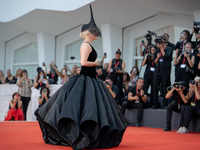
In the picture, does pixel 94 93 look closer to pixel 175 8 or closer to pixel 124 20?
pixel 175 8

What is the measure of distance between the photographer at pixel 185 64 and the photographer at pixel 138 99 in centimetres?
85

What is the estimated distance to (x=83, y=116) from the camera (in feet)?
10.4

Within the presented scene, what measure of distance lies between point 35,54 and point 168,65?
9141 millimetres

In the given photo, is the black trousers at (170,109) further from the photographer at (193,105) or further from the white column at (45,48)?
the white column at (45,48)

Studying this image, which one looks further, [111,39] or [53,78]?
[111,39]

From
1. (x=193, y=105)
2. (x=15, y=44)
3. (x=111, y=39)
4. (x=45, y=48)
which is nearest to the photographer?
(x=193, y=105)

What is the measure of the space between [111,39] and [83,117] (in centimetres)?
786

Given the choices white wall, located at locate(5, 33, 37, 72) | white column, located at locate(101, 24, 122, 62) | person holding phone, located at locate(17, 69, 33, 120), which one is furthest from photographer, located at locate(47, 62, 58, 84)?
A: white wall, located at locate(5, 33, 37, 72)

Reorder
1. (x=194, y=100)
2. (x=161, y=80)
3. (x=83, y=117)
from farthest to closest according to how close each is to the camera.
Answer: (x=161, y=80) < (x=194, y=100) < (x=83, y=117)

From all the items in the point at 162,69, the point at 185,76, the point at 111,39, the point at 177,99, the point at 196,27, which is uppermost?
the point at 111,39

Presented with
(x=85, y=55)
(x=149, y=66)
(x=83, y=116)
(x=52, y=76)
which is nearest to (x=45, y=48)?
(x=52, y=76)

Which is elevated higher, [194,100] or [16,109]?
[194,100]

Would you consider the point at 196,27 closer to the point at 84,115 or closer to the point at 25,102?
the point at 84,115

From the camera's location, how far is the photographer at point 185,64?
6.26 meters
